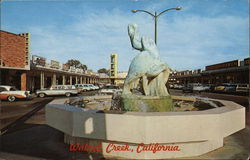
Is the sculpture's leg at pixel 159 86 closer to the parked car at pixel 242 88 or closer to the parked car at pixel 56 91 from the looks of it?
the parked car at pixel 56 91

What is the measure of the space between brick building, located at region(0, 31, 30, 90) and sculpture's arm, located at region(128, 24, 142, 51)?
61.1ft

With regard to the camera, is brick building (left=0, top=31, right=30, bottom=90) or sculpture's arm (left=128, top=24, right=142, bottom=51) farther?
brick building (left=0, top=31, right=30, bottom=90)

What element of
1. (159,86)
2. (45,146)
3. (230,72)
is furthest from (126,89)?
(230,72)

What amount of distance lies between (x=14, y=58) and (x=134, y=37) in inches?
773

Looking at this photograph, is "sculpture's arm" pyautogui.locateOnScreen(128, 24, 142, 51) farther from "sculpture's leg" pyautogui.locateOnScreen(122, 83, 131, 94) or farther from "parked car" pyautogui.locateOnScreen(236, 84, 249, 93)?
"parked car" pyautogui.locateOnScreen(236, 84, 249, 93)

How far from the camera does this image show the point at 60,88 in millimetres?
20406

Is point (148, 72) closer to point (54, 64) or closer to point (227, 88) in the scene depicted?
point (227, 88)

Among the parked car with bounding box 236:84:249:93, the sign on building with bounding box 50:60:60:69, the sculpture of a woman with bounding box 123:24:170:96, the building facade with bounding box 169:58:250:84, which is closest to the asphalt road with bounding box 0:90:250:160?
the sculpture of a woman with bounding box 123:24:170:96

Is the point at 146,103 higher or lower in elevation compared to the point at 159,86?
lower

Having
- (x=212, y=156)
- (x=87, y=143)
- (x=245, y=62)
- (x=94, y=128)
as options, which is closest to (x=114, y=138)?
(x=94, y=128)

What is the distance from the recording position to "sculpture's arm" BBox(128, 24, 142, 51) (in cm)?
624

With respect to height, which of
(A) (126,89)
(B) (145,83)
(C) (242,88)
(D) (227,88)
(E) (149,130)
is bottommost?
(D) (227,88)

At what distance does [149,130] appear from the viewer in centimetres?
312

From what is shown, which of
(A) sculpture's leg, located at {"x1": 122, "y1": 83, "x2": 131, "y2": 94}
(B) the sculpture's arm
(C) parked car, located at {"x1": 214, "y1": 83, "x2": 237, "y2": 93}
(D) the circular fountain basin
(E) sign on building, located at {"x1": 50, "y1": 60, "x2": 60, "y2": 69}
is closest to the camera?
(D) the circular fountain basin
